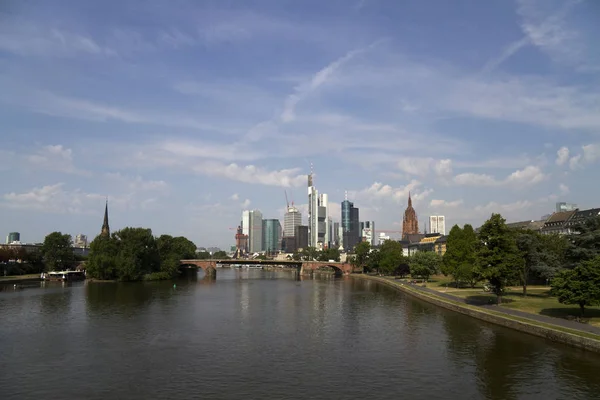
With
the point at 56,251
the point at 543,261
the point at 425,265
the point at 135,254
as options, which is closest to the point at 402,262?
the point at 425,265

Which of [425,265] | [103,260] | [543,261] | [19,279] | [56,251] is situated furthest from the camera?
[56,251]

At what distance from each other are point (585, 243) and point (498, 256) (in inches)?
443

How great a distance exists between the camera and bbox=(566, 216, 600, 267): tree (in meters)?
63.0

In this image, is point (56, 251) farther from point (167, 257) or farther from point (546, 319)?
point (546, 319)

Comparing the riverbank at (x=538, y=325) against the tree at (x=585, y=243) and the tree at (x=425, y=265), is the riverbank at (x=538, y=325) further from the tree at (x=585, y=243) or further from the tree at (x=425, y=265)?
the tree at (x=425, y=265)

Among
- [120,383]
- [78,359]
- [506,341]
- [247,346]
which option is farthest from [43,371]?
[506,341]

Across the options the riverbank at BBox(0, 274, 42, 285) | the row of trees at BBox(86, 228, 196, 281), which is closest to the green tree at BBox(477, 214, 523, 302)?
the row of trees at BBox(86, 228, 196, 281)

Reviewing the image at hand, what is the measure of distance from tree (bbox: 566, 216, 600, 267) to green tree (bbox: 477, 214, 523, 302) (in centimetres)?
715

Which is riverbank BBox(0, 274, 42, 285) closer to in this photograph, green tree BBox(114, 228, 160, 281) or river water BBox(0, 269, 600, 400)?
green tree BBox(114, 228, 160, 281)

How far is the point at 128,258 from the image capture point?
13100 cm

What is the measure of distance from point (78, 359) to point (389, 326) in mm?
36787

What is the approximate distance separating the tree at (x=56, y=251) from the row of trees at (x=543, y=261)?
126 m

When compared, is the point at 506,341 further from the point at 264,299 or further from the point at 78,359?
the point at 264,299

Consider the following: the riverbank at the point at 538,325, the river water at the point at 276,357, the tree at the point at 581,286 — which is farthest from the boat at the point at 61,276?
the tree at the point at 581,286
